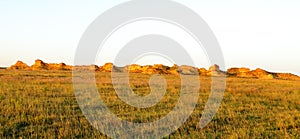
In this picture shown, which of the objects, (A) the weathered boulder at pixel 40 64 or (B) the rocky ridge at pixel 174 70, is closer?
(B) the rocky ridge at pixel 174 70

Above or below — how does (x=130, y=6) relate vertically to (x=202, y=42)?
above

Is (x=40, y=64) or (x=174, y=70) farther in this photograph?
(x=40, y=64)

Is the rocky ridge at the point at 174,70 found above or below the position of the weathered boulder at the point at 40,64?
below

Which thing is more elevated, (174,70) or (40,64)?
(40,64)

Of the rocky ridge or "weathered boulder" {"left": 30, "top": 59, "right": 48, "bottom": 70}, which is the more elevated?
"weathered boulder" {"left": 30, "top": 59, "right": 48, "bottom": 70}

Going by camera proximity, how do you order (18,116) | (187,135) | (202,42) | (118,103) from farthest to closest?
1. (118,103)
2. (202,42)
3. (18,116)
4. (187,135)

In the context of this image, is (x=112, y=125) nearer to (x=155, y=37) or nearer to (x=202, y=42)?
(x=202, y=42)

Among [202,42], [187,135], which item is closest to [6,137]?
[187,135]

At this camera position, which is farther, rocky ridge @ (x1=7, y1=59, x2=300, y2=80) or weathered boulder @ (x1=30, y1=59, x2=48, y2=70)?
weathered boulder @ (x1=30, y1=59, x2=48, y2=70)

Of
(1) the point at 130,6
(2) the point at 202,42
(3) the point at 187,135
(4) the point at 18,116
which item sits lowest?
(3) the point at 187,135

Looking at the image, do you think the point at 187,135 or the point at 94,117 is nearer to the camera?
the point at 187,135

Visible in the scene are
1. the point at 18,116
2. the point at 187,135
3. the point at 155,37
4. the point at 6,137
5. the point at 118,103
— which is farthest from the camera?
the point at 155,37

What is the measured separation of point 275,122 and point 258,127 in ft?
5.28

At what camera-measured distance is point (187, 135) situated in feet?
32.9
